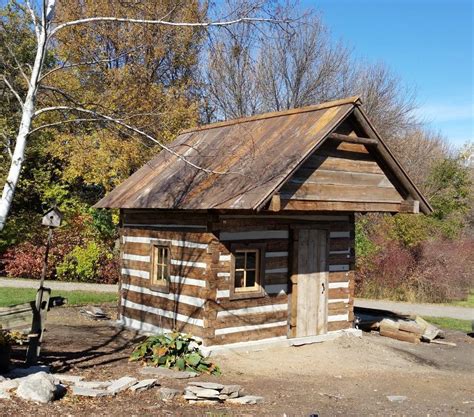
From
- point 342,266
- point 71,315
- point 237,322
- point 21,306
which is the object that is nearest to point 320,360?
point 237,322

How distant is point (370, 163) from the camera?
13469 mm

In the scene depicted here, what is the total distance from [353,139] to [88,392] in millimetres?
7542

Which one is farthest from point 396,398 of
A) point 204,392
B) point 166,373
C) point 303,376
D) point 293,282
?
point 293,282

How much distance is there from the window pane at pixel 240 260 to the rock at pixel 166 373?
9.09 ft

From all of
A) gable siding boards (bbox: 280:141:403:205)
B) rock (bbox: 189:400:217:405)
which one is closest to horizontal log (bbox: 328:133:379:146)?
gable siding boards (bbox: 280:141:403:205)

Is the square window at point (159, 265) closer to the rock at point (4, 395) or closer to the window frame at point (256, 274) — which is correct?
the window frame at point (256, 274)

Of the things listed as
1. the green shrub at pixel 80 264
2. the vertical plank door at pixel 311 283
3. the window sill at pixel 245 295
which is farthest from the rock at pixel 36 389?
A: the green shrub at pixel 80 264

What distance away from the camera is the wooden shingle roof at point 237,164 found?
11016 mm

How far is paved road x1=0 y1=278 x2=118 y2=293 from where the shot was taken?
2206 centimetres

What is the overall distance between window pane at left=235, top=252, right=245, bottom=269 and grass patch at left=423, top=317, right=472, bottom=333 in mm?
8491

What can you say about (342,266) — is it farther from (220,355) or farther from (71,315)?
(71,315)

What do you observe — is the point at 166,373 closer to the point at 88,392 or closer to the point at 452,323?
the point at 88,392

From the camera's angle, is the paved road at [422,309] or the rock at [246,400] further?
the paved road at [422,309]

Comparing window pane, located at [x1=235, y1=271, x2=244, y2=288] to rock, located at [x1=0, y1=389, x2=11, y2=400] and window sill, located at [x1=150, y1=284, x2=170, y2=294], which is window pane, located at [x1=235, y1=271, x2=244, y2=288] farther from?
rock, located at [x1=0, y1=389, x2=11, y2=400]
